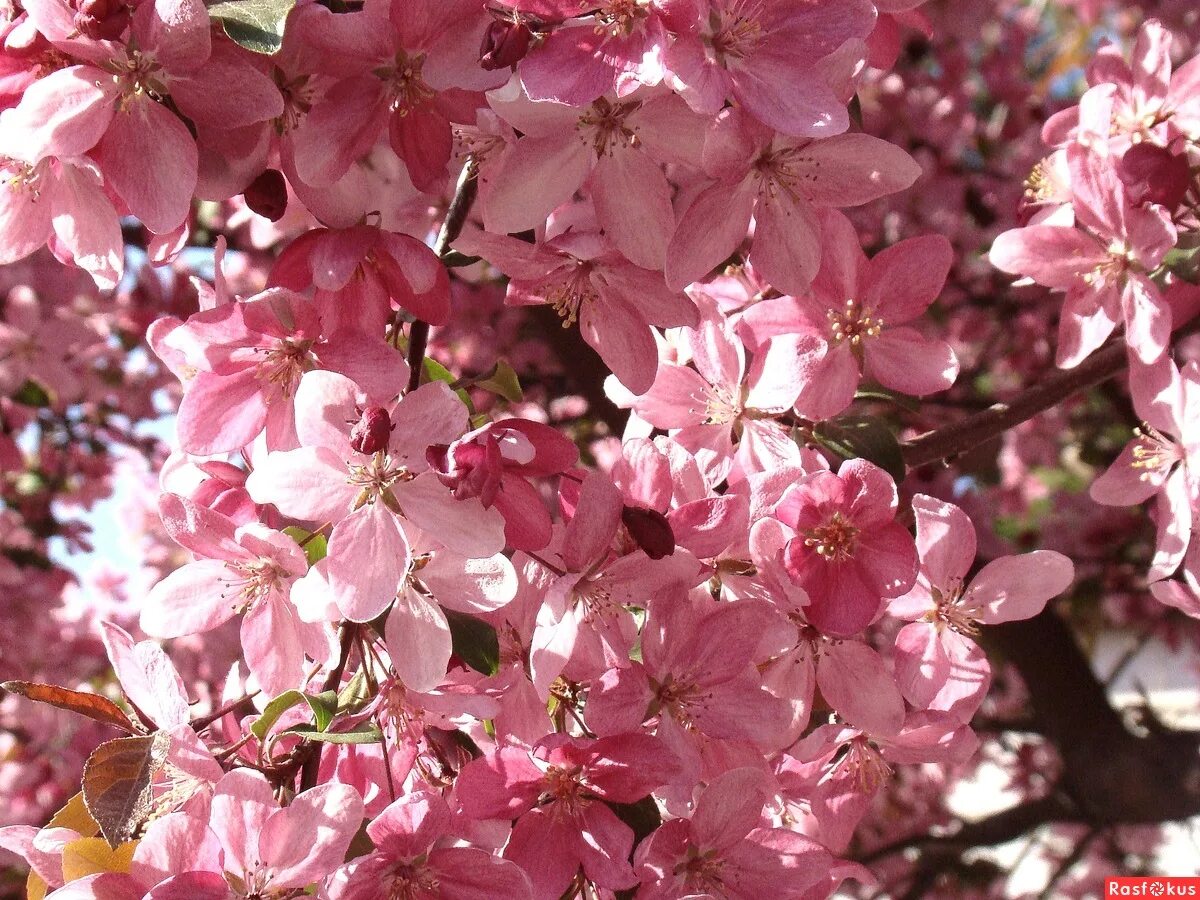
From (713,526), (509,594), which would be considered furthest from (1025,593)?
(509,594)

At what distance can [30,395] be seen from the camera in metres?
2.56

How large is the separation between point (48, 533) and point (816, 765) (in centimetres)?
274

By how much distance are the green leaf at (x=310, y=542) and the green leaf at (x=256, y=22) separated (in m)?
0.37

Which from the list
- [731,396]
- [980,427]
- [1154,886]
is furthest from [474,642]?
[1154,886]

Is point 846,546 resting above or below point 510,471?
below

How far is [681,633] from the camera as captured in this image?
93 centimetres

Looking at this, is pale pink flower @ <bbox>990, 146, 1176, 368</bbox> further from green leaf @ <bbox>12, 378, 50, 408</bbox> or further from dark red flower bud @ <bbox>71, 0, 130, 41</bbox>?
green leaf @ <bbox>12, 378, 50, 408</bbox>

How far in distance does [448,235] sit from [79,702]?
0.49 meters

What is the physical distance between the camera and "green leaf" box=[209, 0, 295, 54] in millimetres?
747

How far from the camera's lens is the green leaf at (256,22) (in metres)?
0.75

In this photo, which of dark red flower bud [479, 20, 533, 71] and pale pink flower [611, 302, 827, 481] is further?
pale pink flower [611, 302, 827, 481]

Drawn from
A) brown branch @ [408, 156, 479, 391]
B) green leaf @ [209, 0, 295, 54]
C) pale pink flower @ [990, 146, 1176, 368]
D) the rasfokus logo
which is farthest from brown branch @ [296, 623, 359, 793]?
the rasfokus logo

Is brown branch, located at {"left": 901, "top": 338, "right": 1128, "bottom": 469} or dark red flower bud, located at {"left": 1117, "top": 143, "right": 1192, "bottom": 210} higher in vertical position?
dark red flower bud, located at {"left": 1117, "top": 143, "right": 1192, "bottom": 210}

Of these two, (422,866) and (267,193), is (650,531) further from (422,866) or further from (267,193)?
(267,193)
